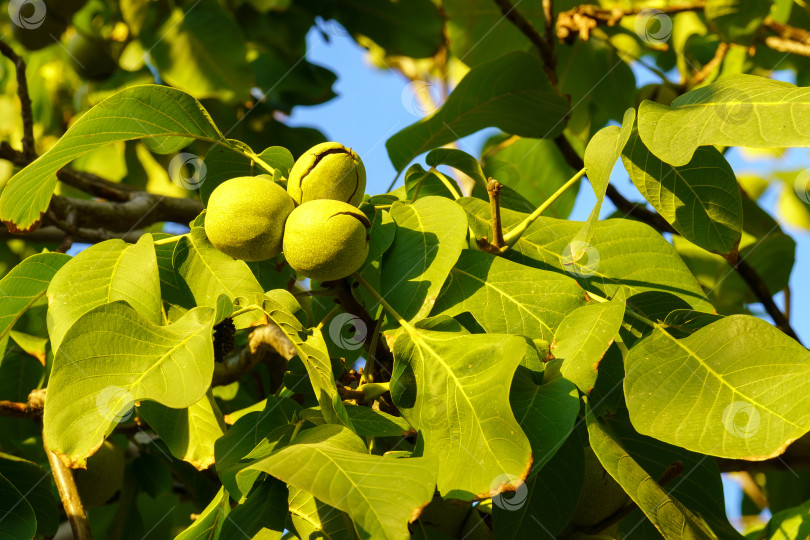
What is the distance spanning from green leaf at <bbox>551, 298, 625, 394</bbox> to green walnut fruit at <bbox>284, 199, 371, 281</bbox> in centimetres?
27

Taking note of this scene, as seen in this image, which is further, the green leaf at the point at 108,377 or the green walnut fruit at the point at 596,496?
the green walnut fruit at the point at 596,496

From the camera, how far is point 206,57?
234 centimetres

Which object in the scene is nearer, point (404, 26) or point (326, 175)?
point (326, 175)

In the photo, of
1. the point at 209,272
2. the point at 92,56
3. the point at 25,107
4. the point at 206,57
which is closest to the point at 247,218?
the point at 209,272

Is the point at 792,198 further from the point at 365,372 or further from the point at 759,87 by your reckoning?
the point at 365,372

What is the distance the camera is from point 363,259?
967 millimetres

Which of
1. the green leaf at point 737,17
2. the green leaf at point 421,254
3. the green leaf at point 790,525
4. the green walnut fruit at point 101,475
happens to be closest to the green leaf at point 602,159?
the green leaf at point 421,254

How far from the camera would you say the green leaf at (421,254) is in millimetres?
926

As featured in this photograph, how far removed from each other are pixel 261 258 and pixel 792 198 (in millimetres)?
2417

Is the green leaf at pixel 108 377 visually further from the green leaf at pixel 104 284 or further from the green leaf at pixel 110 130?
the green leaf at pixel 110 130

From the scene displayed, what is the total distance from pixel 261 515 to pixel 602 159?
58 cm

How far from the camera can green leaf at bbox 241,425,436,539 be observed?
705 mm

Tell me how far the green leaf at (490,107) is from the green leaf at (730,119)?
0.40 metres

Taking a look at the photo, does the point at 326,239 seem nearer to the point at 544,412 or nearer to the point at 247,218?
the point at 247,218
